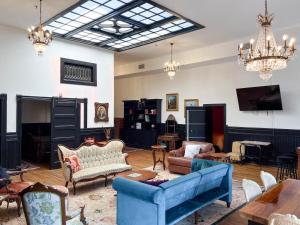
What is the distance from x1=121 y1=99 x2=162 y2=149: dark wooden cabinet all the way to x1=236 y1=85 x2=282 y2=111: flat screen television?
12.6 ft

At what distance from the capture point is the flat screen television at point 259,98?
7.35 meters

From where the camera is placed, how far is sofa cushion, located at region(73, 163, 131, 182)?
5024 millimetres

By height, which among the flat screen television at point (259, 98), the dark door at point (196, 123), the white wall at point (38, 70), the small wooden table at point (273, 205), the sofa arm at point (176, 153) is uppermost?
the white wall at point (38, 70)

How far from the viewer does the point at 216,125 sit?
941 cm

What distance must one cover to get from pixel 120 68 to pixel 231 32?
242 inches

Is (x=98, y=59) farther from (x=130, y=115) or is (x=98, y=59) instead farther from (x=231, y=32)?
(x=231, y=32)

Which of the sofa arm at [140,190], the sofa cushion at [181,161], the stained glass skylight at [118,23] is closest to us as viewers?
the sofa arm at [140,190]

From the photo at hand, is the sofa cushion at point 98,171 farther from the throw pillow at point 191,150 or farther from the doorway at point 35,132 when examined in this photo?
the doorway at point 35,132

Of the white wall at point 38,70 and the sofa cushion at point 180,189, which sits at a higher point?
the white wall at point 38,70

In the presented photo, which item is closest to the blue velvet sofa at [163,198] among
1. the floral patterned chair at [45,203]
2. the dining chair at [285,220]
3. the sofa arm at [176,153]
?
the floral patterned chair at [45,203]

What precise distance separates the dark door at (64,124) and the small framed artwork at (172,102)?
4.13 m

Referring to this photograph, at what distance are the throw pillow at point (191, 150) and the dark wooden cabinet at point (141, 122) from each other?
3.96 meters

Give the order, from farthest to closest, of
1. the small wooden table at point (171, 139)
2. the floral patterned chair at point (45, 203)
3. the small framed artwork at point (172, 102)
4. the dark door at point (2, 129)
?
the small framed artwork at point (172, 102) → the small wooden table at point (171, 139) → the dark door at point (2, 129) → the floral patterned chair at point (45, 203)

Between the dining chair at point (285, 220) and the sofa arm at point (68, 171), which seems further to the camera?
the sofa arm at point (68, 171)
